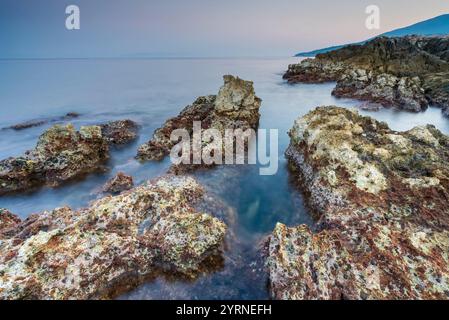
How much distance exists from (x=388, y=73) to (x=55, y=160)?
1732 inches

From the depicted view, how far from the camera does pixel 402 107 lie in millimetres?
26594

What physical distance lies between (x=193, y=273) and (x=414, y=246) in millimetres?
5325

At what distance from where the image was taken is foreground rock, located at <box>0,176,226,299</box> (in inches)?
232

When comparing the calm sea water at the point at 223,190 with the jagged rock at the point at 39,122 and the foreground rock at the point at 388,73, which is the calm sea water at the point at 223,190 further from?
the foreground rock at the point at 388,73

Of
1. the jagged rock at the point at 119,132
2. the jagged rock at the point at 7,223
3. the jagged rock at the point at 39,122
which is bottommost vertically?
the jagged rock at the point at 7,223

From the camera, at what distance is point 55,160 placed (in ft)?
42.0

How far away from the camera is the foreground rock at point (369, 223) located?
5.80 metres

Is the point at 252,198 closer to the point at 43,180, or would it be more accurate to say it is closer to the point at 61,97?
the point at 43,180

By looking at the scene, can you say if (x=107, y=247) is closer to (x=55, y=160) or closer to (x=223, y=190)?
(x=223, y=190)

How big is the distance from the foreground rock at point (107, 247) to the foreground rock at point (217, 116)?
691 centimetres

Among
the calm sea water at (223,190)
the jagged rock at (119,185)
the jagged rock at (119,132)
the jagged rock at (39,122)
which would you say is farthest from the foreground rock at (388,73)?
the jagged rock at (39,122)

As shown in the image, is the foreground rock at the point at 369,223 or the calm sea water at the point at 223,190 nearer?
the foreground rock at the point at 369,223

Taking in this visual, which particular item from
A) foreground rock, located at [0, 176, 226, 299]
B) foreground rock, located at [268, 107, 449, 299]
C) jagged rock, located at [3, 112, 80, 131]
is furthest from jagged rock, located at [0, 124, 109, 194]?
jagged rock, located at [3, 112, 80, 131]

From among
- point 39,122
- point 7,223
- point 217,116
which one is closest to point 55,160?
point 7,223
